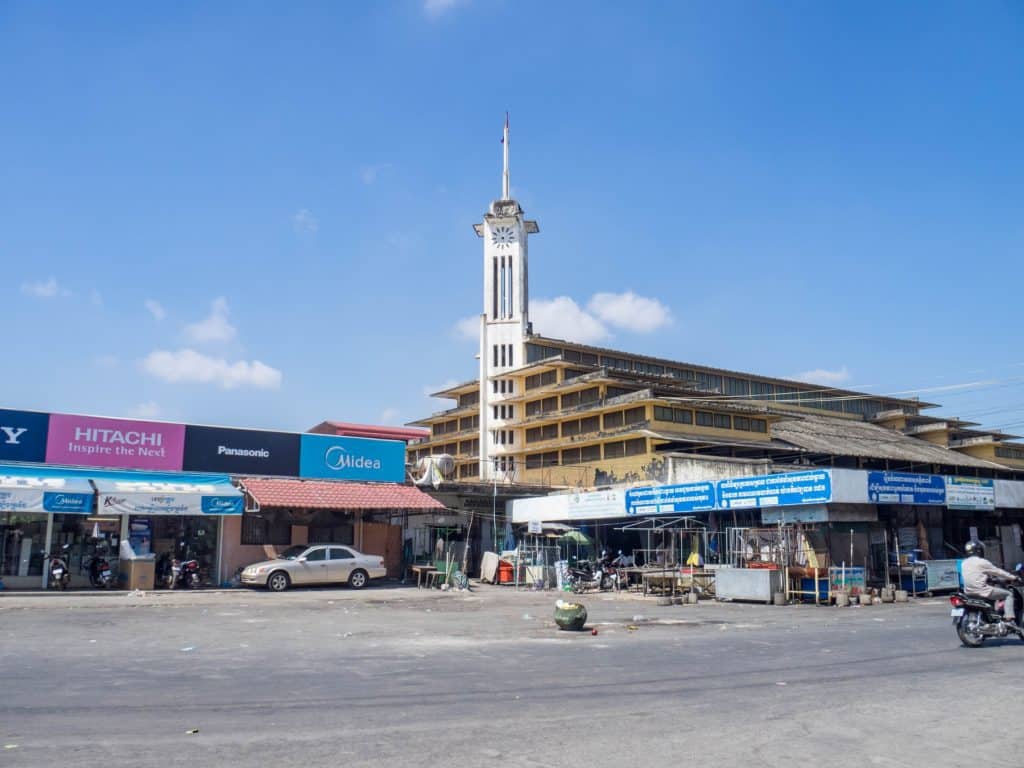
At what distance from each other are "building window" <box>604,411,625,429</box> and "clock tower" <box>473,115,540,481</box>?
10.3m

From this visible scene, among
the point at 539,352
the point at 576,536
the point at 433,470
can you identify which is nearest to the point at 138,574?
the point at 433,470

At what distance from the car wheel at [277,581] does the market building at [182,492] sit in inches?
97.5

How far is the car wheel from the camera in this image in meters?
26.9

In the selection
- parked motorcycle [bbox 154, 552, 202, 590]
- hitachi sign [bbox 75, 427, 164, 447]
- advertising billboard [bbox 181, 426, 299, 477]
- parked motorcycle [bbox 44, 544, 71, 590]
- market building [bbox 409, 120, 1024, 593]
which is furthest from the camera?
market building [bbox 409, 120, 1024, 593]

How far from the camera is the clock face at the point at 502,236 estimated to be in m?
61.6

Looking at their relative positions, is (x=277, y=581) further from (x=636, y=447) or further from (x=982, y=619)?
(x=636, y=447)

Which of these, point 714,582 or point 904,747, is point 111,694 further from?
point 714,582

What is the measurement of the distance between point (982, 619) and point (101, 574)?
2472 cm

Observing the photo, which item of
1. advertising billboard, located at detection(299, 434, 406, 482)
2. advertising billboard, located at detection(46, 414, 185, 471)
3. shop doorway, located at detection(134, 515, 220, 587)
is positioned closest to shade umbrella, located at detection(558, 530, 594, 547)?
advertising billboard, located at detection(299, 434, 406, 482)

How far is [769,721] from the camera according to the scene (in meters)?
7.91

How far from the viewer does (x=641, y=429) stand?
46.6 meters

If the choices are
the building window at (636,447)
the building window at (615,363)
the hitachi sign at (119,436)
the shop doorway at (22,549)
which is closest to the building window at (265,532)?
the hitachi sign at (119,436)

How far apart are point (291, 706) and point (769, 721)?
15.6ft

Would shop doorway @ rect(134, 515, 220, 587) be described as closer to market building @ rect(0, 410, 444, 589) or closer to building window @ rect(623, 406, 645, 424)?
market building @ rect(0, 410, 444, 589)
